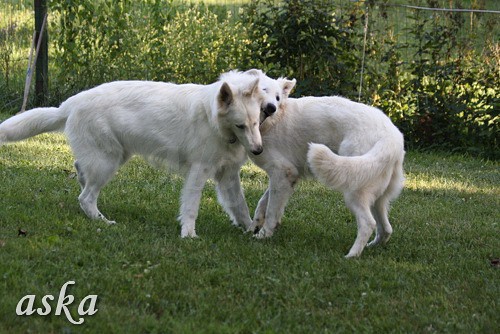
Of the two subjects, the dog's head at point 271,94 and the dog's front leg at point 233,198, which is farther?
the dog's front leg at point 233,198

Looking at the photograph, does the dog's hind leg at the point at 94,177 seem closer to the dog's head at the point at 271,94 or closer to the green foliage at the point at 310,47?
the dog's head at the point at 271,94

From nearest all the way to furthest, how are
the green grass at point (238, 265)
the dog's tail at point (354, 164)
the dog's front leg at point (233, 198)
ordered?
the green grass at point (238, 265), the dog's tail at point (354, 164), the dog's front leg at point (233, 198)

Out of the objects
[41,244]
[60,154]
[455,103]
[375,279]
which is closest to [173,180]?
→ [60,154]

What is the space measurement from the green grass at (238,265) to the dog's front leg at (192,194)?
0.58ft

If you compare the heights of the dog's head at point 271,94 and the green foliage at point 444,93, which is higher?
the dog's head at point 271,94

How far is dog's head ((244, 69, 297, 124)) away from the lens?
6371 millimetres

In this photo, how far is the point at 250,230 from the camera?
6758mm

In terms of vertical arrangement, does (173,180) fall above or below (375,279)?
below

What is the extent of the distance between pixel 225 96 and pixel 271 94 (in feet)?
1.48

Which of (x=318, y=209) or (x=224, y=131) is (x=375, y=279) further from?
(x=318, y=209)

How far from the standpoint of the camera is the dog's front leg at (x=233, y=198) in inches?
269

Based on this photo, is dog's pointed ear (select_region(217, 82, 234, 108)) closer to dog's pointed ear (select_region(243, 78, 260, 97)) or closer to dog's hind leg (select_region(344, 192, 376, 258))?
dog's pointed ear (select_region(243, 78, 260, 97))

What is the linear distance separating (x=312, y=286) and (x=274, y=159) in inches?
70.4

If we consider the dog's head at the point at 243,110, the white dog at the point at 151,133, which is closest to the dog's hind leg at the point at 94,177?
the white dog at the point at 151,133
